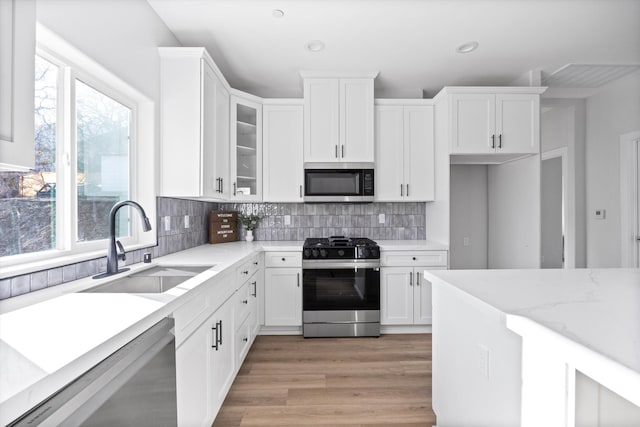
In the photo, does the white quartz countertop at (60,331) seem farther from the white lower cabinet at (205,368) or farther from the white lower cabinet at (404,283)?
the white lower cabinet at (404,283)

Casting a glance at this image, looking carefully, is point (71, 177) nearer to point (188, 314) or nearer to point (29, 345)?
point (188, 314)

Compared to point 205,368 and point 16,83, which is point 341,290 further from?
point 16,83

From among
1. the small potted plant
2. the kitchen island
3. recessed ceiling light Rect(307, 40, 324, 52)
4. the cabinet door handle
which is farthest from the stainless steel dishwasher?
recessed ceiling light Rect(307, 40, 324, 52)

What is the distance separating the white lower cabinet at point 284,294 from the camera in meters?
2.86

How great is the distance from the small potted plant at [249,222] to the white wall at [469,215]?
2411 mm

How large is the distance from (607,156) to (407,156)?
226 cm

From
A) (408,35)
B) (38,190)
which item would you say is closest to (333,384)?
(38,190)

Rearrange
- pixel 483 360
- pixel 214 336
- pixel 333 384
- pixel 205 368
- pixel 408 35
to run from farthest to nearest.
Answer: pixel 408 35 → pixel 333 384 → pixel 214 336 → pixel 205 368 → pixel 483 360

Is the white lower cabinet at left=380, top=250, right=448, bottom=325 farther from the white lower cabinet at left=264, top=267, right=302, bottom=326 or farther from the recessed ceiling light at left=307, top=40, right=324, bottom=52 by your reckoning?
the recessed ceiling light at left=307, top=40, right=324, bottom=52

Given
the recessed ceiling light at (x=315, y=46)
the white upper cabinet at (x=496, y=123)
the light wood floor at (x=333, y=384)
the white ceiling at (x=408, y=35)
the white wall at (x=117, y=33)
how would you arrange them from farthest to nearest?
1. the white upper cabinet at (x=496, y=123)
2. the recessed ceiling light at (x=315, y=46)
3. the white ceiling at (x=408, y=35)
4. the light wood floor at (x=333, y=384)
5. the white wall at (x=117, y=33)

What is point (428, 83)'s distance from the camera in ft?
10.7

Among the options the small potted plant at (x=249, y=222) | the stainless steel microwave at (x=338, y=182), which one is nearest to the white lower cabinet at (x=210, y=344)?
the small potted plant at (x=249, y=222)

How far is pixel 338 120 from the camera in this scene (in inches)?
119

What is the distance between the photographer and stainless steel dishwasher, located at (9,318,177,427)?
0.62 meters
